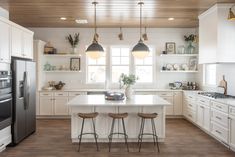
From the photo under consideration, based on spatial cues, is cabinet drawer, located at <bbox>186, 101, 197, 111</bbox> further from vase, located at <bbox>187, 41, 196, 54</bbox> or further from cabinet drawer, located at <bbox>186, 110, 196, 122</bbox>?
vase, located at <bbox>187, 41, 196, 54</bbox>

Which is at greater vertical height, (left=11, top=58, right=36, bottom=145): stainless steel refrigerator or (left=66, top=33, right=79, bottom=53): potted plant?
(left=66, top=33, right=79, bottom=53): potted plant

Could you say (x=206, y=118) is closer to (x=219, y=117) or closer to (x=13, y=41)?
(x=219, y=117)

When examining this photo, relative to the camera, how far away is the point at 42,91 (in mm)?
7078

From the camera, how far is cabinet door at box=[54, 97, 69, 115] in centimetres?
710

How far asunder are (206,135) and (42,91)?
4.54m

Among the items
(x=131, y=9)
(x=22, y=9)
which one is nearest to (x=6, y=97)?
(x=22, y=9)

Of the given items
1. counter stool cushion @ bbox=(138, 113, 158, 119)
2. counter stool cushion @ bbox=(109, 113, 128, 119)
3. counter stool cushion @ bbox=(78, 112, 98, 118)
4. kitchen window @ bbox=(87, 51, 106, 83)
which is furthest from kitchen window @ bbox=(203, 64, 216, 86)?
counter stool cushion @ bbox=(78, 112, 98, 118)

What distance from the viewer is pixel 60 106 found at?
280 inches

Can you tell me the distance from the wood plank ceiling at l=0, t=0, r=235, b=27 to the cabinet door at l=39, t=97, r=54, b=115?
2160mm

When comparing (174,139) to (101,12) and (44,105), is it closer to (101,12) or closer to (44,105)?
(101,12)

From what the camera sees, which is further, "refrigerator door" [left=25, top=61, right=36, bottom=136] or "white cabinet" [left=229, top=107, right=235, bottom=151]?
"refrigerator door" [left=25, top=61, right=36, bottom=136]

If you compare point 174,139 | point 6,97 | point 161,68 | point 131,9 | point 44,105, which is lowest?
point 174,139

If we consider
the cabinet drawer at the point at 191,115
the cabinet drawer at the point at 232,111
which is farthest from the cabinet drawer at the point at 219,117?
the cabinet drawer at the point at 191,115

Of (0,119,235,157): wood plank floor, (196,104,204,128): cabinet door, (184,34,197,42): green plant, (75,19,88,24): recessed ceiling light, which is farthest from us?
(184,34,197,42): green plant
